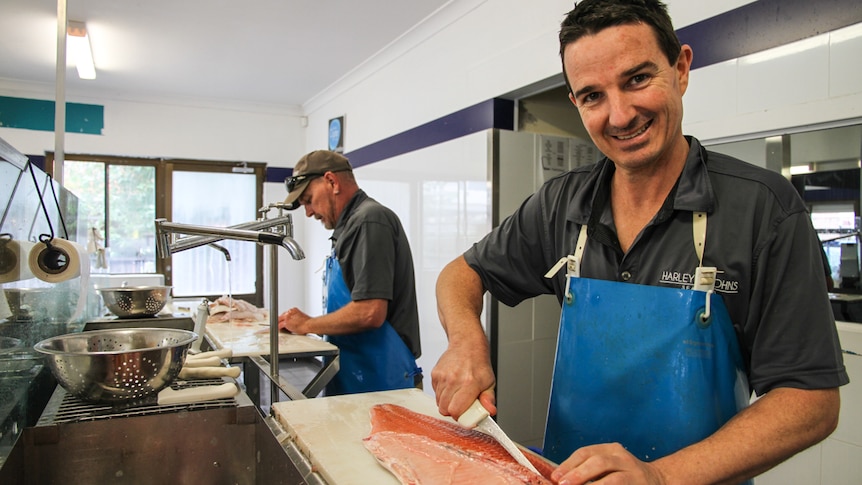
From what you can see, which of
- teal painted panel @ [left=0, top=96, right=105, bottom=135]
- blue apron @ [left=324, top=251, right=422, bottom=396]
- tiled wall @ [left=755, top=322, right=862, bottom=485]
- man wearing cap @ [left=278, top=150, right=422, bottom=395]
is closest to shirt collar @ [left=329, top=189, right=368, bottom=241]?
man wearing cap @ [left=278, top=150, right=422, bottom=395]

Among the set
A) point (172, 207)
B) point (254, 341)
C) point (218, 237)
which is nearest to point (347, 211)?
point (254, 341)

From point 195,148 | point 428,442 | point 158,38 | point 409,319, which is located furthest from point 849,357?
point 195,148

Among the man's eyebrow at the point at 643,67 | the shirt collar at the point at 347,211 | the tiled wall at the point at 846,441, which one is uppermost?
the man's eyebrow at the point at 643,67

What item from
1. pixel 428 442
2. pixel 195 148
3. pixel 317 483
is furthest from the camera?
pixel 195 148

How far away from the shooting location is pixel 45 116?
6.51 metres

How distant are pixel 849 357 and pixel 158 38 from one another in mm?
5355

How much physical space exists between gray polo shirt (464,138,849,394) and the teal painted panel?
6685 millimetres

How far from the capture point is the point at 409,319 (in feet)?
9.26

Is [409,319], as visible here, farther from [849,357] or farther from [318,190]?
[849,357]

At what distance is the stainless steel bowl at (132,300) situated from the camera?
9.56ft

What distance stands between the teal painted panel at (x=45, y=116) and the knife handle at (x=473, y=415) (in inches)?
264

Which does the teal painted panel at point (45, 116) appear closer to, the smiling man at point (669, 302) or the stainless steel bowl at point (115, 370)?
the stainless steel bowl at point (115, 370)

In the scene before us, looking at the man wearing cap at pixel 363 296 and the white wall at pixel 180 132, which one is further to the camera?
the white wall at pixel 180 132

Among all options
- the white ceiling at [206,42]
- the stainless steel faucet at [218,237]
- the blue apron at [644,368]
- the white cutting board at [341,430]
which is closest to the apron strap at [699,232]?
the blue apron at [644,368]
